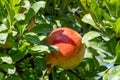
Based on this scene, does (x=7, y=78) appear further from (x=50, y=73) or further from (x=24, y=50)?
(x=50, y=73)

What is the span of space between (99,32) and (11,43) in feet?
1.13

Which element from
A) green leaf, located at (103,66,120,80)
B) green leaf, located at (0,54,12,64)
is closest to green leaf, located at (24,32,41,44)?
green leaf, located at (0,54,12,64)

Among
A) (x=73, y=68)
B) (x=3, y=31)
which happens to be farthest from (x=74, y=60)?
(x=3, y=31)

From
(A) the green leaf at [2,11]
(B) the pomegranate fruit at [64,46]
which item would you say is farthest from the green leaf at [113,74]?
(A) the green leaf at [2,11]

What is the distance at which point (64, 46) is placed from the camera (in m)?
1.68

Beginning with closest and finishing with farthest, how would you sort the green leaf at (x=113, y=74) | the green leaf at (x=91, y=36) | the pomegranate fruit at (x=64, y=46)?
the green leaf at (x=113, y=74) → the green leaf at (x=91, y=36) → the pomegranate fruit at (x=64, y=46)

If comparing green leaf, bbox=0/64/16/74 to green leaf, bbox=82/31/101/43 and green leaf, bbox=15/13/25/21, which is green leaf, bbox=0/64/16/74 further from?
green leaf, bbox=82/31/101/43

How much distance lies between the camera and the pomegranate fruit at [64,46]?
5.52 feet

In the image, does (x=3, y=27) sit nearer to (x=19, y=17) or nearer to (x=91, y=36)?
(x=19, y=17)

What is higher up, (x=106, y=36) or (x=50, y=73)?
(x=106, y=36)

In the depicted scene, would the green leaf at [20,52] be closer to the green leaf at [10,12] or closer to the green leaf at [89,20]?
the green leaf at [10,12]

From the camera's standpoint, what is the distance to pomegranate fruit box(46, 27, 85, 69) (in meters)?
1.68

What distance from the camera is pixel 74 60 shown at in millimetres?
1732

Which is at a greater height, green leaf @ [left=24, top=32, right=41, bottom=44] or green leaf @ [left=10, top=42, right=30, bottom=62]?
green leaf @ [left=24, top=32, right=41, bottom=44]
